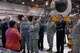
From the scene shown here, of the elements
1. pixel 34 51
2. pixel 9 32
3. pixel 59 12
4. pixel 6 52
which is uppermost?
pixel 59 12

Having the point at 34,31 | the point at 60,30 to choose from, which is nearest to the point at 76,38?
the point at 34,31

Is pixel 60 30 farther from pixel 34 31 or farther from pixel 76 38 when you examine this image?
pixel 76 38

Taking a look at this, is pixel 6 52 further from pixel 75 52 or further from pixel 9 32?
pixel 75 52

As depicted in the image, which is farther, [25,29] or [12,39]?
[25,29]

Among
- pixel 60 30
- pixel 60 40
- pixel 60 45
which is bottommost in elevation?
pixel 60 45

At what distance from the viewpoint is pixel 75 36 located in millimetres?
3375

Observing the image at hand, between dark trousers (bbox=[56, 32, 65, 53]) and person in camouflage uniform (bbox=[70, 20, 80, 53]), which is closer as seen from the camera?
person in camouflage uniform (bbox=[70, 20, 80, 53])

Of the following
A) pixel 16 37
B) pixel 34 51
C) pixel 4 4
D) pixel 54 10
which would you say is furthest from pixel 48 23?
pixel 4 4

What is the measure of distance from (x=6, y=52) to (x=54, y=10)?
135cm

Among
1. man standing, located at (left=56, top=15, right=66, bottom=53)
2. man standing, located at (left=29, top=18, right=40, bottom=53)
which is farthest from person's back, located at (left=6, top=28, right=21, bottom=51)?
man standing, located at (left=56, top=15, right=66, bottom=53)

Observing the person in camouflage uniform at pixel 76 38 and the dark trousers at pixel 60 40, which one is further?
the dark trousers at pixel 60 40

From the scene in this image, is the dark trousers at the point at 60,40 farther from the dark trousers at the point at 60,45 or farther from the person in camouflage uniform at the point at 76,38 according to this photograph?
the person in camouflage uniform at the point at 76,38

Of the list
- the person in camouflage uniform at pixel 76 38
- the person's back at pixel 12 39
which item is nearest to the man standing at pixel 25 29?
the person's back at pixel 12 39

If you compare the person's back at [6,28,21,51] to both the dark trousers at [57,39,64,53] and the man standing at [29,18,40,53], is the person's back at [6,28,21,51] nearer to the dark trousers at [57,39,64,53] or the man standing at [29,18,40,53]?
the man standing at [29,18,40,53]
